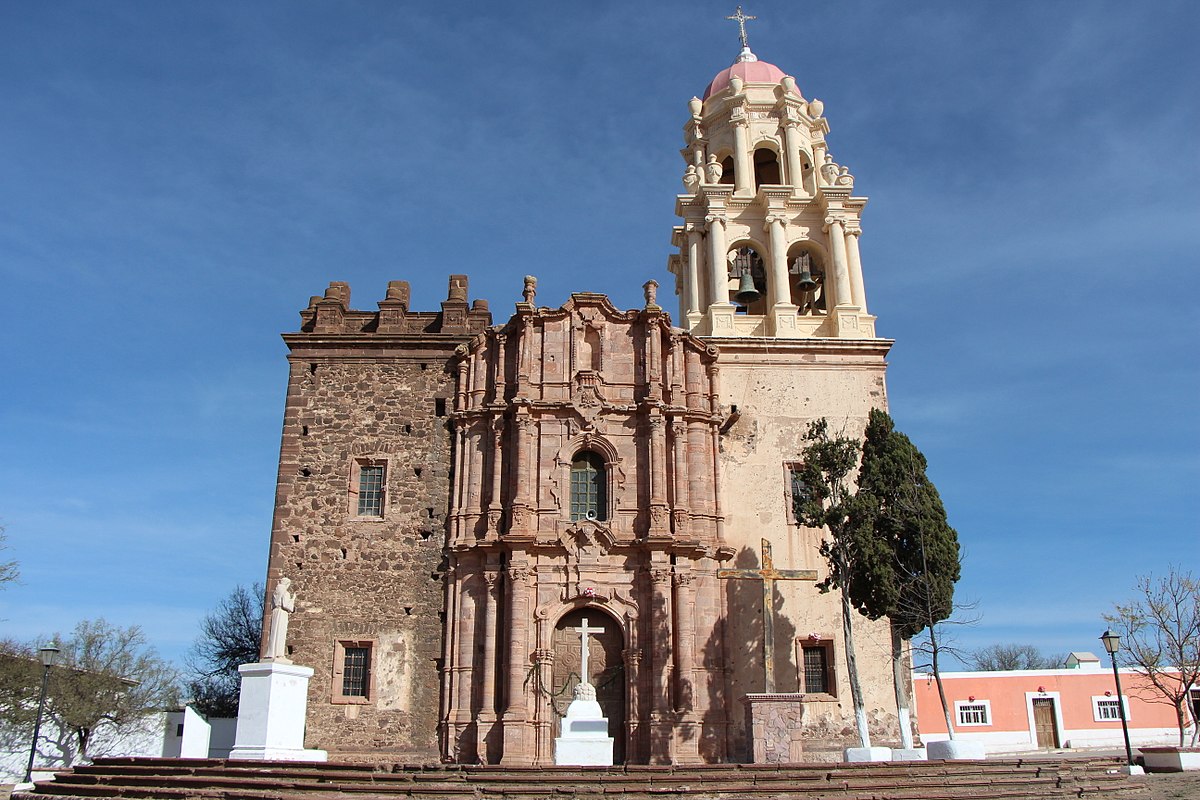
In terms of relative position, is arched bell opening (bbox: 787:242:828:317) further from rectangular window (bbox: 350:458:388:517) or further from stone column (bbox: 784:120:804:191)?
rectangular window (bbox: 350:458:388:517)

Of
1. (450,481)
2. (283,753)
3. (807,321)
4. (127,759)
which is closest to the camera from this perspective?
(127,759)

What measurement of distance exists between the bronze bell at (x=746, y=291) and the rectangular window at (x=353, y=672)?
13.2 meters

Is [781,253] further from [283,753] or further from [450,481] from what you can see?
[283,753]

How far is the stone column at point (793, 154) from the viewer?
27.8 m

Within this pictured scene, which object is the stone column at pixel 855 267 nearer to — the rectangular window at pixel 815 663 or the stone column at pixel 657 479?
the stone column at pixel 657 479

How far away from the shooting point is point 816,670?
2298 centimetres

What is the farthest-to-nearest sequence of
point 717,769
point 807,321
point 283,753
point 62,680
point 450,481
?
point 62,680 < point 807,321 < point 450,481 < point 283,753 < point 717,769

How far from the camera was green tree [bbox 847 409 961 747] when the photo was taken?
20469mm

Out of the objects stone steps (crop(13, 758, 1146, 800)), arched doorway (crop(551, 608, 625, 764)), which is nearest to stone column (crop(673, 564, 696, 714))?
arched doorway (crop(551, 608, 625, 764))

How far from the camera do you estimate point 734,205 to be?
27.9 meters

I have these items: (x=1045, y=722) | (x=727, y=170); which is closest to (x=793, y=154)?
(x=727, y=170)

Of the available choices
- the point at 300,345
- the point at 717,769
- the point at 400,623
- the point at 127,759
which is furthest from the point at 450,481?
the point at 717,769

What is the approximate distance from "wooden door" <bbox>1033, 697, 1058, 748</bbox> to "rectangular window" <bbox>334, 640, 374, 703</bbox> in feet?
79.5

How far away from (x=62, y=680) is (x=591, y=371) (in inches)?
784
